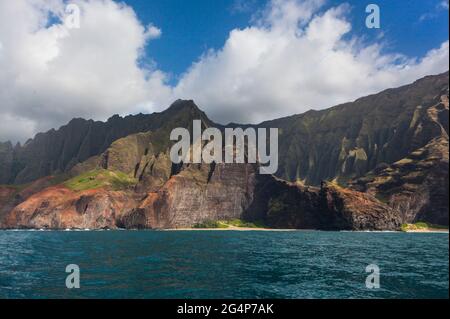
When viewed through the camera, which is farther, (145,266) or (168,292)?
(145,266)

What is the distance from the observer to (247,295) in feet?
126

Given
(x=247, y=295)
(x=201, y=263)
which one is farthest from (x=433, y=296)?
(x=201, y=263)

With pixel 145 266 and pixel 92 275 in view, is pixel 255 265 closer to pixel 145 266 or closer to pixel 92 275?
pixel 145 266

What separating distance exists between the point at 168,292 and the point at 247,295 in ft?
28.0

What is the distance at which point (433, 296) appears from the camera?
3712cm
